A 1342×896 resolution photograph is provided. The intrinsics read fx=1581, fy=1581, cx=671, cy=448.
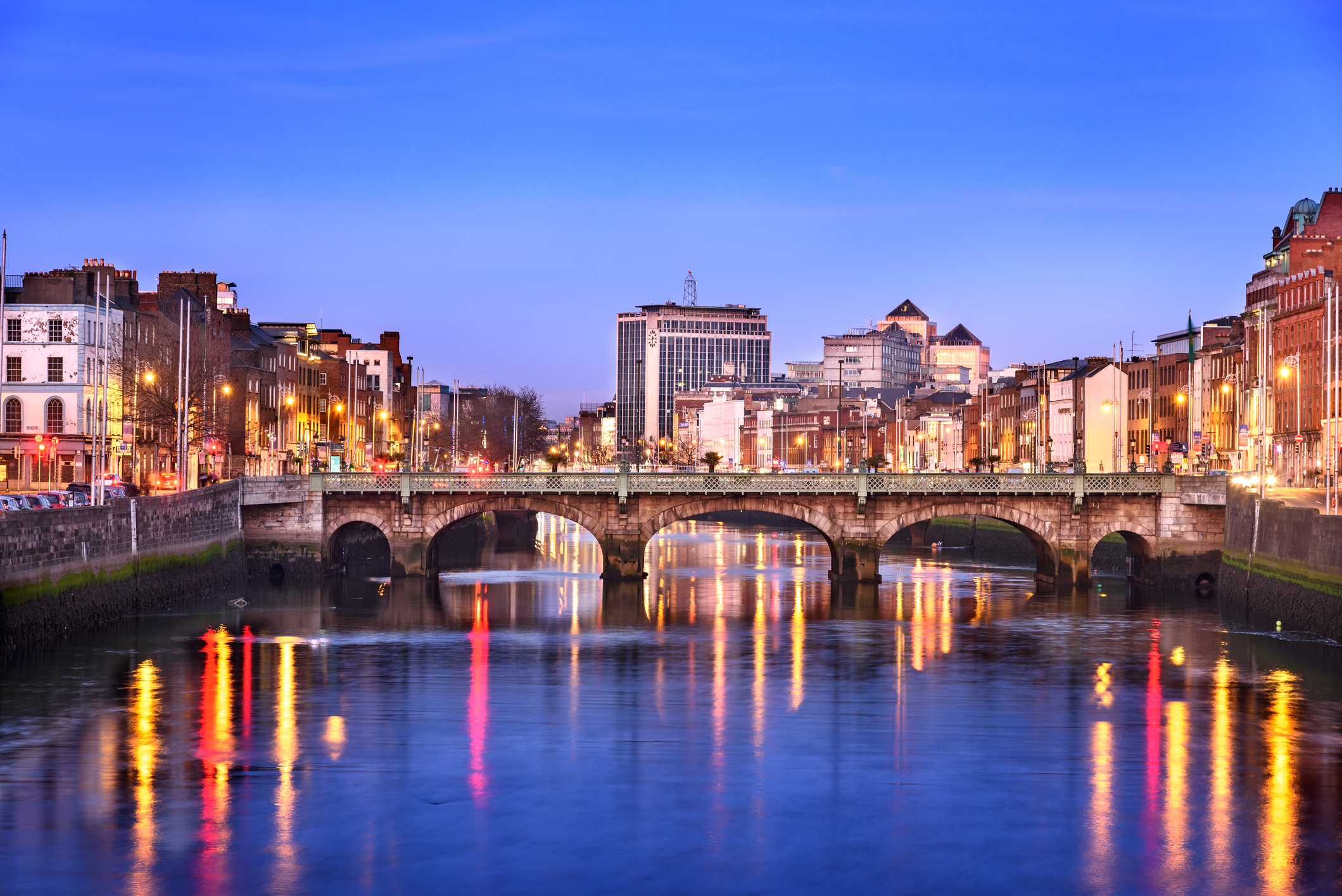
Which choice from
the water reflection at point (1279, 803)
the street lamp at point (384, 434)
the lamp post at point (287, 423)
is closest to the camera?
the water reflection at point (1279, 803)

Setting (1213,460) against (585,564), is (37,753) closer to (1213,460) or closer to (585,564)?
(585,564)

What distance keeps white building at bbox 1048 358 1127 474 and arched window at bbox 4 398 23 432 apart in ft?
330

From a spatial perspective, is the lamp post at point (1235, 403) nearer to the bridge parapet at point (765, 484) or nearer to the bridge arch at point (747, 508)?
the bridge parapet at point (765, 484)

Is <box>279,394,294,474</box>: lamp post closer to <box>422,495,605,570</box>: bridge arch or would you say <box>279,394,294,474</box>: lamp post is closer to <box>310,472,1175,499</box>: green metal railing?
<box>310,472,1175,499</box>: green metal railing

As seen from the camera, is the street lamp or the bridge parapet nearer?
the bridge parapet

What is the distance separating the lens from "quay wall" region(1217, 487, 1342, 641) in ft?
210

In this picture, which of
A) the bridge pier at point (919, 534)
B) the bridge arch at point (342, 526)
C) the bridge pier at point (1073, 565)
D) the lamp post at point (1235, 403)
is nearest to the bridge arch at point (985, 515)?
the bridge pier at point (1073, 565)

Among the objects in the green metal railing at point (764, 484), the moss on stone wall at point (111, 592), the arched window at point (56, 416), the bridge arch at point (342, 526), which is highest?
the arched window at point (56, 416)

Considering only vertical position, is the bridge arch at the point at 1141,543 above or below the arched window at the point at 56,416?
below

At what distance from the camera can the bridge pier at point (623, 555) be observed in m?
91.6

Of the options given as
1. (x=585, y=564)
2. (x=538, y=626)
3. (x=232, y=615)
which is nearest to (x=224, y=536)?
(x=232, y=615)

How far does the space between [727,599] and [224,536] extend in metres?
27.7

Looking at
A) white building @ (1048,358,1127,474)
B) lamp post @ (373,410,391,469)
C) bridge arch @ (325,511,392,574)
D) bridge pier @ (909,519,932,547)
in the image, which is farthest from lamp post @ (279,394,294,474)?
white building @ (1048,358,1127,474)

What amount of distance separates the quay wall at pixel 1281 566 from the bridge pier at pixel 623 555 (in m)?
32.2
